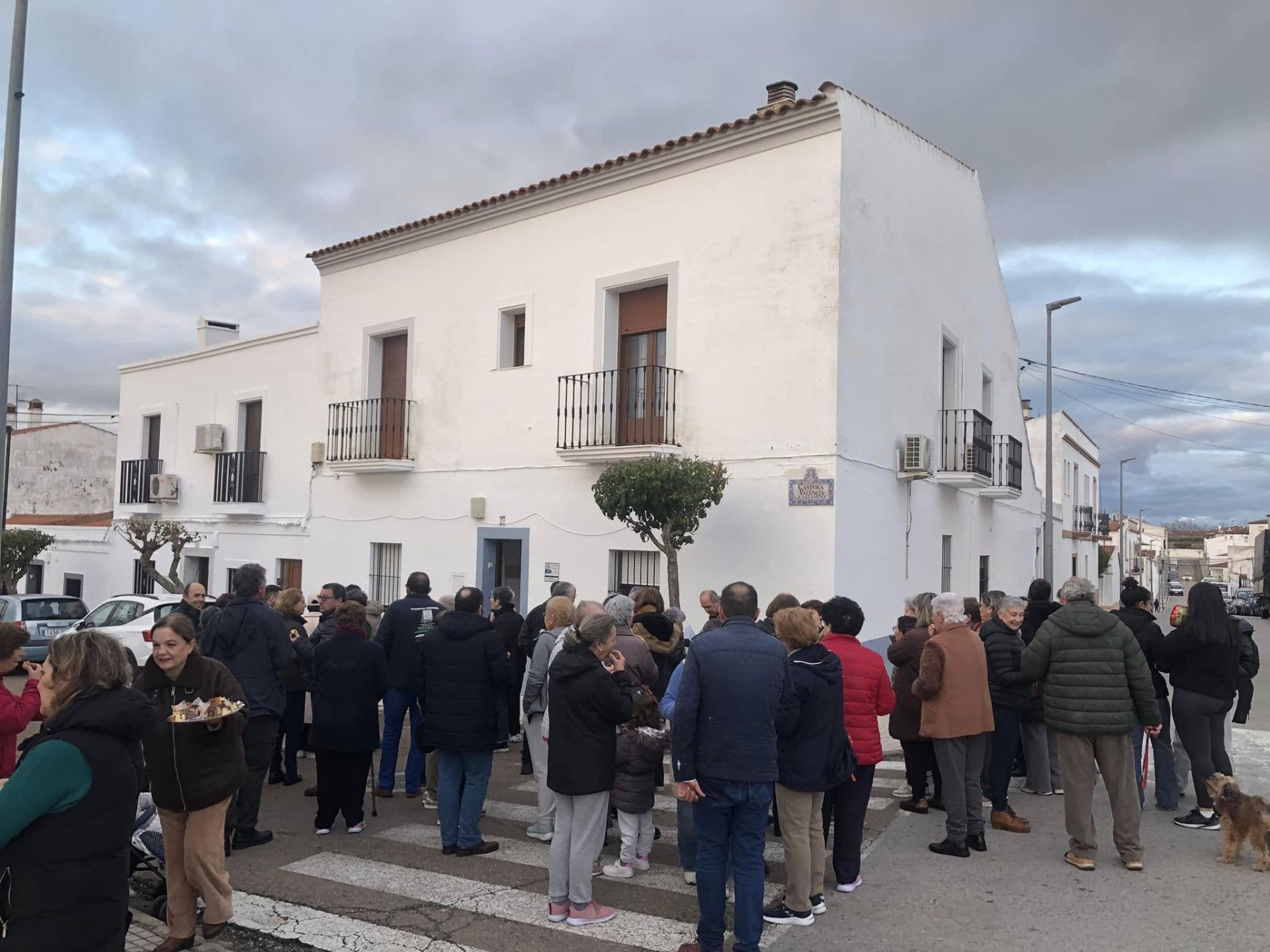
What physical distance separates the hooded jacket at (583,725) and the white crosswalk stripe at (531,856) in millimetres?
855

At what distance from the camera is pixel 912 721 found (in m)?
6.52

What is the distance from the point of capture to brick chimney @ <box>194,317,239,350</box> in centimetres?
2012

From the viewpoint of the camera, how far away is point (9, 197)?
903 cm

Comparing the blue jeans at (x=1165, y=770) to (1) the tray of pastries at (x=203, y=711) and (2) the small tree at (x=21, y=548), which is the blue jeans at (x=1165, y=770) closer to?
(1) the tray of pastries at (x=203, y=711)

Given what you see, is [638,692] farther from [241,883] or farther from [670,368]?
[670,368]

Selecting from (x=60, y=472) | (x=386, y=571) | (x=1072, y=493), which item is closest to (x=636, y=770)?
(x=386, y=571)

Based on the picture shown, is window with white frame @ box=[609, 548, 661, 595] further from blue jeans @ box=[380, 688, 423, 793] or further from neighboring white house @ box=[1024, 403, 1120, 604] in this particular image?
neighboring white house @ box=[1024, 403, 1120, 604]

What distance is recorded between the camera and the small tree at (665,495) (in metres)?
10.5

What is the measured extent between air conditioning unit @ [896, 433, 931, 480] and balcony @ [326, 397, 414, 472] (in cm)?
745

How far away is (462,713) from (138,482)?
56.7 feet

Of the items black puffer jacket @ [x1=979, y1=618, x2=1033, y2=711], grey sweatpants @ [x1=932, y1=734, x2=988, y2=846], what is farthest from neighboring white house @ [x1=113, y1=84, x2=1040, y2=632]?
grey sweatpants @ [x1=932, y1=734, x2=988, y2=846]

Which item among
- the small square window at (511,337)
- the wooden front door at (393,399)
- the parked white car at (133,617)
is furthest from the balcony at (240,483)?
the small square window at (511,337)

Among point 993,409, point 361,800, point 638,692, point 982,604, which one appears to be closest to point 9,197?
point 361,800

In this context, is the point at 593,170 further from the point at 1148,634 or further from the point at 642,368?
the point at 1148,634
